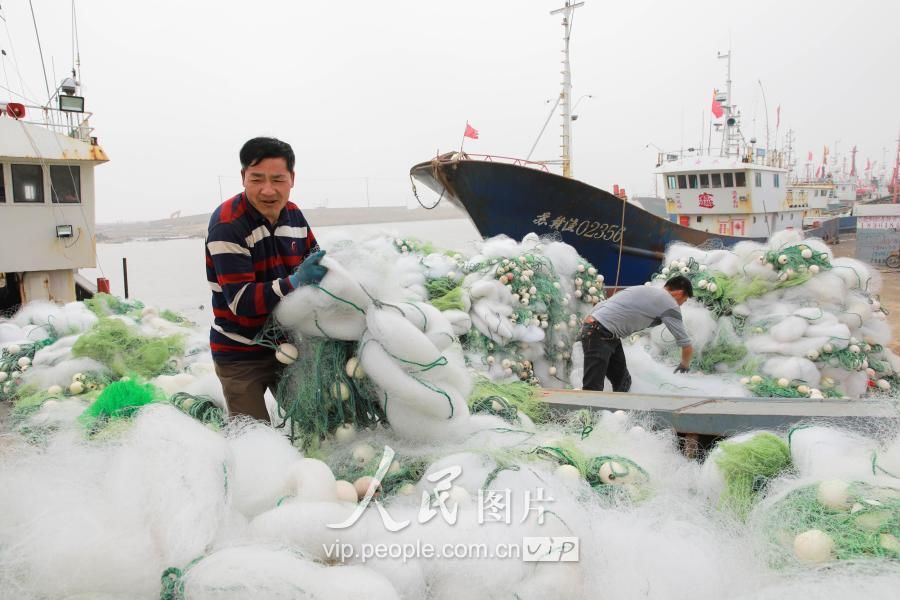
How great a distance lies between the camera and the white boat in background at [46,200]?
8680mm

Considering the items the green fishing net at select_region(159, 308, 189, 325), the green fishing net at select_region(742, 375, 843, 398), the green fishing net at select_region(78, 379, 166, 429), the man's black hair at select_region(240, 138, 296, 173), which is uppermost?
the man's black hair at select_region(240, 138, 296, 173)

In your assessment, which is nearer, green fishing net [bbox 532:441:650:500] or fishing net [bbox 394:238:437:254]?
green fishing net [bbox 532:441:650:500]

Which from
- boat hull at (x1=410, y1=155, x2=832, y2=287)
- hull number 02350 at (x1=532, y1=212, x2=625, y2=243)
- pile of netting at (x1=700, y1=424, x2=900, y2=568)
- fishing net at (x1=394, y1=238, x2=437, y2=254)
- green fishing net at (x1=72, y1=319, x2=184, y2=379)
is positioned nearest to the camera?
pile of netting at (x1=700, y1=424, x2=900, y2=568)

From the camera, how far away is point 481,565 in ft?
4.10

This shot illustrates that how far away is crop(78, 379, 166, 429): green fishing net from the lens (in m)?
1.71

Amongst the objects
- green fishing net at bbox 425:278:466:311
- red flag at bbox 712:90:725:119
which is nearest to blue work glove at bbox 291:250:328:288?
green fishing net at bbox 425:278:466:311

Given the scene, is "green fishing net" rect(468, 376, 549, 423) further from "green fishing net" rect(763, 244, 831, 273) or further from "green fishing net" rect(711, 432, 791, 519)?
"green fishing net" rect(763, 244, 831, 273)

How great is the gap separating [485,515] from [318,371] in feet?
2.31

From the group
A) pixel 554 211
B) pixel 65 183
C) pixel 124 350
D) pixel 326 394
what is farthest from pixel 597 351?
pixel 65 183

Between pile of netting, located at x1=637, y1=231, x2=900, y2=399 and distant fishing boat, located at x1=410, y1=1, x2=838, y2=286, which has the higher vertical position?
distant fishing boat, located at x1=410, y1=1, x2=838, y2=286

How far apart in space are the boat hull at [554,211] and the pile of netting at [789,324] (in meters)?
5.80

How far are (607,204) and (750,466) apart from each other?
409 inches

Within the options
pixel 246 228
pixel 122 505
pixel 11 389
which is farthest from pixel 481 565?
pixel 11 389

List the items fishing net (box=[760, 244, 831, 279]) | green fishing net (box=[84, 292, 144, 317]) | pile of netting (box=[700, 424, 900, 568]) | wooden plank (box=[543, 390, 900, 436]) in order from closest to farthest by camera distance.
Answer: pile of netting (box=[700, 424, 900, 568])
wooden plank (box=[543, 390, 900, 436])
fishing net (box=[760, 244, 831, 279])
green fishing net (box=[84, 292, 144, 317])
